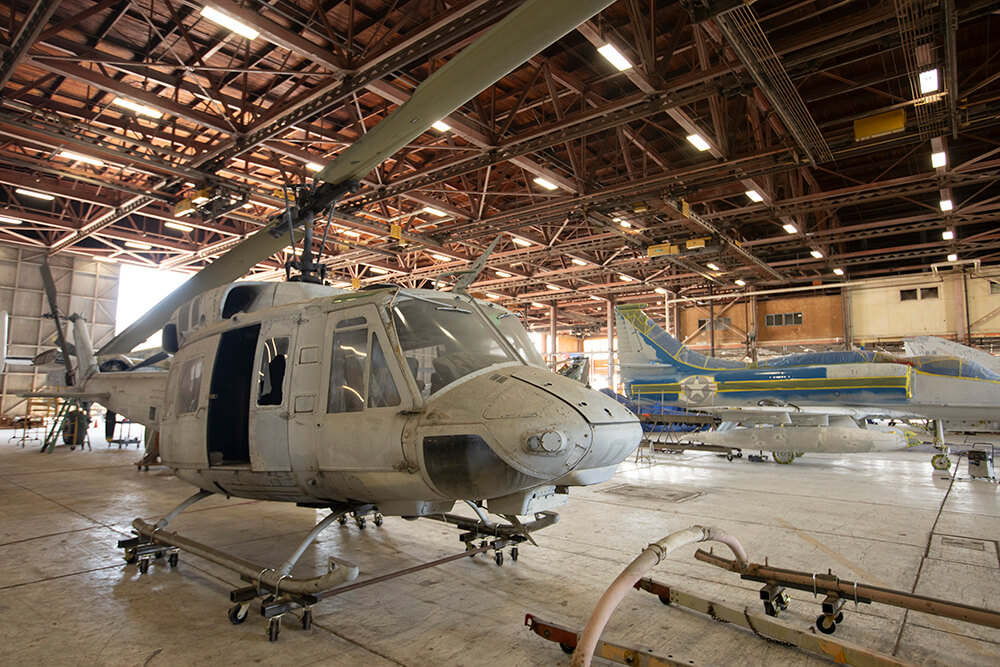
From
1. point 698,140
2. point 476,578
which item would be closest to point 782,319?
point 698,140

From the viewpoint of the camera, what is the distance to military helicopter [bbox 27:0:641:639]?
3.47 meters

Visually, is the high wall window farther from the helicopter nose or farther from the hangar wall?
the hangar wall

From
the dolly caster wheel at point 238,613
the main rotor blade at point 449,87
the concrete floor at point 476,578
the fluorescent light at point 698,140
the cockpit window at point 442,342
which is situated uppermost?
the fluorescent light at point 698,140

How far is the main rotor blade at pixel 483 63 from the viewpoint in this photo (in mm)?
→ 3061

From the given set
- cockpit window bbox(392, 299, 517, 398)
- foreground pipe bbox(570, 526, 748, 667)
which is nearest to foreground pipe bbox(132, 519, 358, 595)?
cockpit window bbox(392, 299, 517, 398)

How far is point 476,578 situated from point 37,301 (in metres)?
34.9

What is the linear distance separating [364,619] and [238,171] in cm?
1669

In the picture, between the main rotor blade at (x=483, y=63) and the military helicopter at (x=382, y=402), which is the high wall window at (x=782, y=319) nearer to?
the military helicopter at (x=382, y=402)

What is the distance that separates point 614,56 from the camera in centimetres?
914

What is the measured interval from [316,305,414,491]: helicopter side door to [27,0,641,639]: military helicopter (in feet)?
0.04

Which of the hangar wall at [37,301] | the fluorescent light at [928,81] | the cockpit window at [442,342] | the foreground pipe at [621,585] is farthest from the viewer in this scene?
the hangar wall at [37,301]

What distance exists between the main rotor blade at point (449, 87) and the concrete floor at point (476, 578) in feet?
11.7

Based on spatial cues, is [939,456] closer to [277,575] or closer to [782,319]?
[277,575]

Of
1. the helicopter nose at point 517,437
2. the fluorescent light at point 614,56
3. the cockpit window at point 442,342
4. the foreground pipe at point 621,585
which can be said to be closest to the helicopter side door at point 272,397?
the cockpit window at point 442,342
